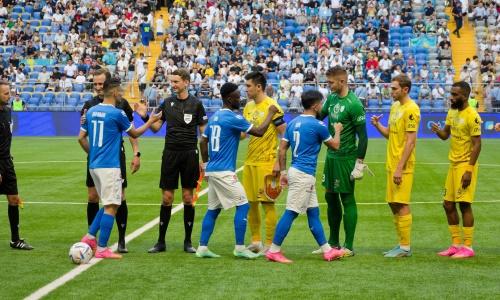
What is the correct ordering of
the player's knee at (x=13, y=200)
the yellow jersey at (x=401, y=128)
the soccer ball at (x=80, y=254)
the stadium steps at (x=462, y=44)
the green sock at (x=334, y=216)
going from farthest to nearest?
the stadium steps at (x=462, y=44) < the player's knee at (x=13, y=200) < the green sock at (x=334, y=216) < the yellow jersey at (x=401, y=128) < the soccer ball at (x=80, y=254)

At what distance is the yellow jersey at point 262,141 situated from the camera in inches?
483

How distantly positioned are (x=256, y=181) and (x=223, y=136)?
3.20 feet

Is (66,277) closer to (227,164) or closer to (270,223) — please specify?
(227,164)

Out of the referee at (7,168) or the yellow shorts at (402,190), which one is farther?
the referee at (7,168)

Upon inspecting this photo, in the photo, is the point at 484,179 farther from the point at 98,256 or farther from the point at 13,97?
the point at 13,97

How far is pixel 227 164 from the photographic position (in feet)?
38.5

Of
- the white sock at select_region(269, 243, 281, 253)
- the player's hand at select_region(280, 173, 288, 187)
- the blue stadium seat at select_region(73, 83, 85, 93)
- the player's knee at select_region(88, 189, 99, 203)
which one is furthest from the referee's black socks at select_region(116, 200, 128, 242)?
the blue stadium seat at select_region(73, 83, 85, 93)

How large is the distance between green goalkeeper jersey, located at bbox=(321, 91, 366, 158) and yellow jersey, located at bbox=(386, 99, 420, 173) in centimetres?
43

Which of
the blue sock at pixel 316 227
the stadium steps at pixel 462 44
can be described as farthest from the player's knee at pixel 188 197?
the stadium steps at pixel 462 44

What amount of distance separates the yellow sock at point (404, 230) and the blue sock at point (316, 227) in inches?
42.7

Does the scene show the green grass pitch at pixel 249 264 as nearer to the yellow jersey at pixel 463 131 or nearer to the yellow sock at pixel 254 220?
the yellow sock at pixel 254 220

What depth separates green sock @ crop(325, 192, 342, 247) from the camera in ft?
40.0

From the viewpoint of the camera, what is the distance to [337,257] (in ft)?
37.5

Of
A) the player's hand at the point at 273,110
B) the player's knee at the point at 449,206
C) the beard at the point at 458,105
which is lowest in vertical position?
the player's knee at the point at 449,206
